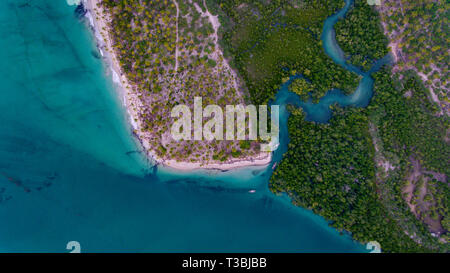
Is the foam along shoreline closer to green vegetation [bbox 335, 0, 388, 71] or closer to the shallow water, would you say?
the shallow water

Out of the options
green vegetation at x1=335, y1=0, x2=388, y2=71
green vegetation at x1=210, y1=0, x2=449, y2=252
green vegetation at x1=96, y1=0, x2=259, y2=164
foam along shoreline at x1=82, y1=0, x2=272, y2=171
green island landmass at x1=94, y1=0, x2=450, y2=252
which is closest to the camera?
green vegetation at x1=96, y1=0, x2=259, y2=164

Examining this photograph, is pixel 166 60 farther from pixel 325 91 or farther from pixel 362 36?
pixel 362 36

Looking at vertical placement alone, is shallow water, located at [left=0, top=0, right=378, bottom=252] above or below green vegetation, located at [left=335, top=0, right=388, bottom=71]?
below

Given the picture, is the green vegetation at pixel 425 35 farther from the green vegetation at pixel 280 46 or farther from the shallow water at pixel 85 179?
the shallow water at pixel 85 179

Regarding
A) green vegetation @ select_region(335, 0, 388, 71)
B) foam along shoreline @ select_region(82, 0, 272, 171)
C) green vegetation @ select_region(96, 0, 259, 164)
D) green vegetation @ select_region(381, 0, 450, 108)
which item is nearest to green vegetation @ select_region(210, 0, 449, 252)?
green vegetation @ select_region(335, 0, 388, 71)

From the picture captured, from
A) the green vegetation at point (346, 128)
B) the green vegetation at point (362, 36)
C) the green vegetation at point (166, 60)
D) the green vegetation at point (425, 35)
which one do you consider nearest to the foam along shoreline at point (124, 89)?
the green vegetation at point (166, 60)

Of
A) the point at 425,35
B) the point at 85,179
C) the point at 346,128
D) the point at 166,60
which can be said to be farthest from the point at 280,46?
the point at 85,179

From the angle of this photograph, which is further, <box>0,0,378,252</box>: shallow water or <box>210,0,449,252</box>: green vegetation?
<box>0,0,378,252</box>: shallow water

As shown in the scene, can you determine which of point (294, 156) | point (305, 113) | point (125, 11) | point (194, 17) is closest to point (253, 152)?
point (294, 156)
